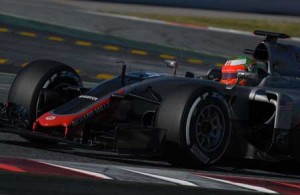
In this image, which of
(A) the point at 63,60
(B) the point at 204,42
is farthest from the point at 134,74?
(B) the point at 204,42

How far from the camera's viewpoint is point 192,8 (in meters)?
30.9

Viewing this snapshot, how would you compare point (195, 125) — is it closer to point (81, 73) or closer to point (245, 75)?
Answer: point (245, 75)

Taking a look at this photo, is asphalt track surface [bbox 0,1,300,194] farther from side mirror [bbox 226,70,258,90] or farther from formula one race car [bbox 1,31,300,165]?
side mirror [bbox 226,70,258,90]

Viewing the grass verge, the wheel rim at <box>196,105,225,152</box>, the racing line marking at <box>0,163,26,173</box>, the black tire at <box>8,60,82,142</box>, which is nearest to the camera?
the racing line marking at <box>0,163,26,173</box>

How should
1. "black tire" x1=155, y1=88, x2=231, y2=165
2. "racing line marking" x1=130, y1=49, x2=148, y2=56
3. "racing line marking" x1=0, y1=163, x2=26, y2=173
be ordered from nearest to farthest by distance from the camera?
"racing line marking" x1=0, y1=163, x2=26, y2=173, "black tire" x1=155, y1=88, x2=231, y2=165, "racing line marking" x1=130, y1=49, x2=148, y2=56

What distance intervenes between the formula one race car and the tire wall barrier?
21861mm

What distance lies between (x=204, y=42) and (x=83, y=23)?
349cm

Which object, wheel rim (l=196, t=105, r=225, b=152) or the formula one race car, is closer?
the formula one race car

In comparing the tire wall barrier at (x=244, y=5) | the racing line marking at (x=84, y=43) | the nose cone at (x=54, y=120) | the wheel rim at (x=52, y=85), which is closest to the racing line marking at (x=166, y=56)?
the racing line marking at (x=84, y=43)

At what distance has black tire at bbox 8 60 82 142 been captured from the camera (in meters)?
8.45

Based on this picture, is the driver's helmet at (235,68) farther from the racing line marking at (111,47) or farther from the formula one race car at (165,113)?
the racing line marking at (111,47)

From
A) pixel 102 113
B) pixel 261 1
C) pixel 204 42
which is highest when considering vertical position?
pixel 261 1

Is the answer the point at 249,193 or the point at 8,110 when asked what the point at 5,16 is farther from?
the point at 249,193

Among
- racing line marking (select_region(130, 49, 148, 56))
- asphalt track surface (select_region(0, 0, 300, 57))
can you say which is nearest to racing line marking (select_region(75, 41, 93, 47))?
racing line marking (select_region(130, 49, 148, 56))
